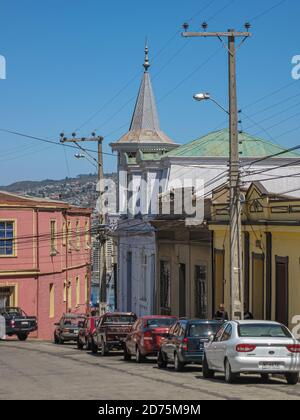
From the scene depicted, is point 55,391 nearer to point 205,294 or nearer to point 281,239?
point 281,239

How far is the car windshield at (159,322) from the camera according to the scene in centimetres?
3022

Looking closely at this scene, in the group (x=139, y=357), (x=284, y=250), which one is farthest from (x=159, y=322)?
(x=284, y=250)

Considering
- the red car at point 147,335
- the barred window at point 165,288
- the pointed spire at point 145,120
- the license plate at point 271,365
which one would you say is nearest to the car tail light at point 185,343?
the red car at point 147,335

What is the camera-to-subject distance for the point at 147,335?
29.7 meters

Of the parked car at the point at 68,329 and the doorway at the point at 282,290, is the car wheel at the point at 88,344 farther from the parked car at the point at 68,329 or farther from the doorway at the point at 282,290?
the doorway at the point at 282,290

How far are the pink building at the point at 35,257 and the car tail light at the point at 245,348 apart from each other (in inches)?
1552

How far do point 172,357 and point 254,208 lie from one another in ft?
37.8

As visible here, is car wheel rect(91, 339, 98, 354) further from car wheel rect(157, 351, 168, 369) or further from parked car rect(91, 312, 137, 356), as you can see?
car wheel rect(157, 351, 168, 369)

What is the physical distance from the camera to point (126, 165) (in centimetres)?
5769

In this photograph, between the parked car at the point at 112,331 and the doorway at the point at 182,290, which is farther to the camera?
the doorway at the point at 182,290

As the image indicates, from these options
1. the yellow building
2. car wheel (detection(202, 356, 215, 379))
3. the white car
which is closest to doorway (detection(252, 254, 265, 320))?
the yellow building

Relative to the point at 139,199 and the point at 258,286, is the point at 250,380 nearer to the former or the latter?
the point at 258,286

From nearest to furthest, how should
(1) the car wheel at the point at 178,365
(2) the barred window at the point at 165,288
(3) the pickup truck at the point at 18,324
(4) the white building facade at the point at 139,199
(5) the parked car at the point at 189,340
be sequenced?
(5) the parked car at the point at 189,340, (1) the car wheel at the point at 178,365, (2) the barred window at the point at 165,288, (3) the pickup truck at the point at 18,324, (4) the white building facade at the point at 139,199

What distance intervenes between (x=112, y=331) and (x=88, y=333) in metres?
4.22
